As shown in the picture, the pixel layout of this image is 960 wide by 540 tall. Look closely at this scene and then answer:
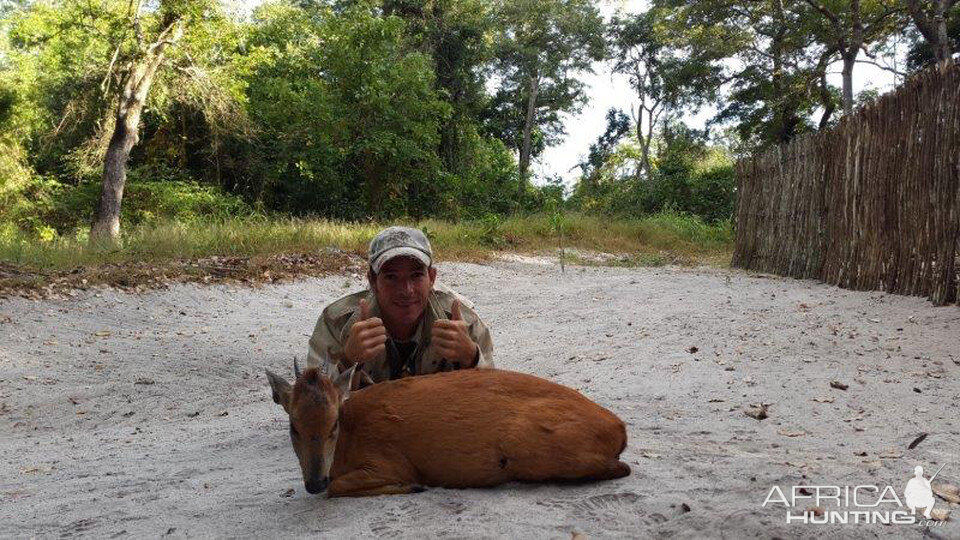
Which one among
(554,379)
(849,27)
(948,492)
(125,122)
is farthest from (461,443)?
(849,27)

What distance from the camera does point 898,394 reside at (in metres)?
4.78

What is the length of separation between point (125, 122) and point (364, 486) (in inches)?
665

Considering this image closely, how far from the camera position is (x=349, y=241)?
15133 millimetres

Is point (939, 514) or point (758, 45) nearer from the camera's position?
point (939, 514)

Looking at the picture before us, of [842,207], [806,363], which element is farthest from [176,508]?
[842,207]

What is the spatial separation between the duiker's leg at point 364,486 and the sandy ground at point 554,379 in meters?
0.05

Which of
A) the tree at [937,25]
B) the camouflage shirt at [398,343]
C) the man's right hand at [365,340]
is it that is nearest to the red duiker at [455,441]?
the man's right hand at [365,340]

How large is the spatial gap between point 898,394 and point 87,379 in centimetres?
677

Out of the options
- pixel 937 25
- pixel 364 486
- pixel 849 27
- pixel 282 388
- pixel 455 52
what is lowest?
pixel 364 486

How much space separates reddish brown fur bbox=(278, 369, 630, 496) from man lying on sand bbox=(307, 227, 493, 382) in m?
0.44

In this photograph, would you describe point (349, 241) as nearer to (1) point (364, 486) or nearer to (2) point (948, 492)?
(1) point (364, 486)

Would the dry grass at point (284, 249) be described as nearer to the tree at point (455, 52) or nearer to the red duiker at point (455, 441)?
the red duiker at point (455, 441)

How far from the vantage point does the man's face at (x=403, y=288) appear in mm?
3750

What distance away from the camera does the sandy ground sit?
2824 millimetres
